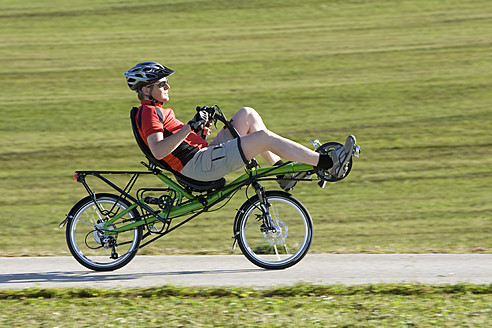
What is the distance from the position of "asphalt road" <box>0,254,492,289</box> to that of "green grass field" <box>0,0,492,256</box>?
25.9 inches

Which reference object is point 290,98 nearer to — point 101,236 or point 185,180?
point 185,180

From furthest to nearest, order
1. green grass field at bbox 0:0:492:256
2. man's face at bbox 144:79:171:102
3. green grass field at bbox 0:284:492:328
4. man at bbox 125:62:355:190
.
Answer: green grass field at bbox 0:0:492:256, man's face at bbox 144:79:171:102, man at bbox 125:62:355:190, green grass field at bbox 0:284:492:328

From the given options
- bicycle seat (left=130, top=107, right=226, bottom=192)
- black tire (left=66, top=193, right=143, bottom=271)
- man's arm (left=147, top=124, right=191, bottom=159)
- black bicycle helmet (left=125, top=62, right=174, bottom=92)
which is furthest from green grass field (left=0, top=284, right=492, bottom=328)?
black bicycle helmet (left=125, top=62, right=174, bottom=92)

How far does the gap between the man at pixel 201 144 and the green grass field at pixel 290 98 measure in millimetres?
1465

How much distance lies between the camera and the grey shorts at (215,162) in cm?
603

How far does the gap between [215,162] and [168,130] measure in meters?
0.48

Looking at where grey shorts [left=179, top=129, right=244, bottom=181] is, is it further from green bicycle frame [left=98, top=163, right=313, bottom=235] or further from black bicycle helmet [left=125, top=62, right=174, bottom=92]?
black bicycle helmet [left=125, top=62, right=174, bottom=92]

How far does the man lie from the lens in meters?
5.89

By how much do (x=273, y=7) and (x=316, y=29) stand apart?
2.39 metres

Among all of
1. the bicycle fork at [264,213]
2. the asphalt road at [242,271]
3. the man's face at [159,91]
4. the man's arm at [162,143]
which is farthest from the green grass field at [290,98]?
the man's face at [159,91]

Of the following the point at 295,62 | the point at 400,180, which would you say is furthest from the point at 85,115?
the point at 400,180

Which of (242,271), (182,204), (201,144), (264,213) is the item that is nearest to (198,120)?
(201,144)

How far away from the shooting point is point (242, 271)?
6219 millimetres

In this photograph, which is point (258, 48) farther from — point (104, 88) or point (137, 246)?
point (137, 246)
